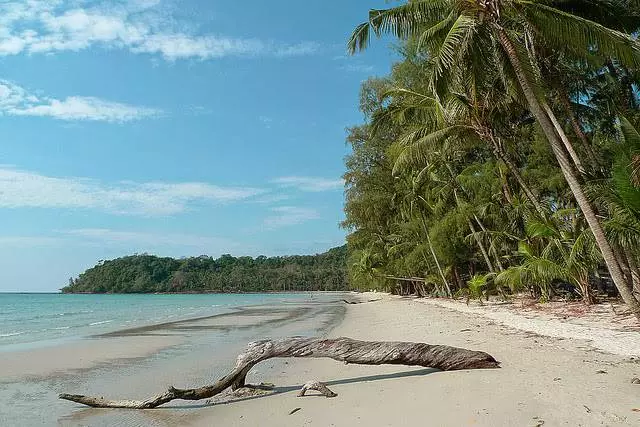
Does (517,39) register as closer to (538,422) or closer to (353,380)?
(353,380)

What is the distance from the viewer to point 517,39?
32.8 feet

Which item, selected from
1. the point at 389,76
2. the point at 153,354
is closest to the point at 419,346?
the point at 153,354

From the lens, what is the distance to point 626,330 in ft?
30.4

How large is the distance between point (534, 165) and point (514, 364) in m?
16.0

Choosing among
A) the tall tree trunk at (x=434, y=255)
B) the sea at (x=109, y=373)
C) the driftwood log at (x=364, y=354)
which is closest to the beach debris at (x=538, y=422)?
the driftwood log at (x=364, y=354)

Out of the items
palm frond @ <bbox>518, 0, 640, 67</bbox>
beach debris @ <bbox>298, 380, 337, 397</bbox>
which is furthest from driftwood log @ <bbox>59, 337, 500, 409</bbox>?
palm frond @ <bbox>518, 0, 640, 67</bbox>

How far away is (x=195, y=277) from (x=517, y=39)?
150m

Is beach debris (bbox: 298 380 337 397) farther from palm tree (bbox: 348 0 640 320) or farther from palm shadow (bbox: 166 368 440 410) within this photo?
palm tree (bbox: 348 0 640 320)

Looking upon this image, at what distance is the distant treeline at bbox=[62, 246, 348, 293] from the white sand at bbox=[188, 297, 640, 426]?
5212 inches

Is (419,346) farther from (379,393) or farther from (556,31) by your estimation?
(556,31)

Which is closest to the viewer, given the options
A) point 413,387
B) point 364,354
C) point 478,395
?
point 478,395

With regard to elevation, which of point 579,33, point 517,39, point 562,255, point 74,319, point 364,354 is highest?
point 517,39

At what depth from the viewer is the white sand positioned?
4535 millimetres

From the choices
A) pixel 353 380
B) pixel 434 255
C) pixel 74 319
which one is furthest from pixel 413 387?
pixel 74 319
